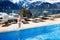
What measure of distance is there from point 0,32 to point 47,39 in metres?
2.69

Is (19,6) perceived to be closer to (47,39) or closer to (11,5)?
(11,5)

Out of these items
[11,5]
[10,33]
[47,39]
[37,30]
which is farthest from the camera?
[11,5]

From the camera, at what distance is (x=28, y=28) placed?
10492 mm

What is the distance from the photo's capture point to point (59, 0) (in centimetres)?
2934

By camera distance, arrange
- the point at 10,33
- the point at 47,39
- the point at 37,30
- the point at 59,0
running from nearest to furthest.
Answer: the point at 47,39 < the point at 10,33 < the point at 37,30 < the point at 59,0

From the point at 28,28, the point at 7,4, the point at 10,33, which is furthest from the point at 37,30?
the point at 7,4

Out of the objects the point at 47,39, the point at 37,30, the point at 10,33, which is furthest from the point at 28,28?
the point at 47,39

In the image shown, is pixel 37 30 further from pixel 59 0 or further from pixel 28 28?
pixel 59 0

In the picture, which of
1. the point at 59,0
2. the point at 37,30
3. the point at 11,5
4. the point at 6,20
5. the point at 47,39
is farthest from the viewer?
the point at 11,5

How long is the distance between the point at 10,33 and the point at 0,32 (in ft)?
1.86

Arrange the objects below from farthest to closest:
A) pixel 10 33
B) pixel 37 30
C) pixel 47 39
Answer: pixel 37 30 → pixel 10 33 → pixel 47 39

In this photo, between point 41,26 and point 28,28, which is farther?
point 41,26

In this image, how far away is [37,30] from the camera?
10.4 metres

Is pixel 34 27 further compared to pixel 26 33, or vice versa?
pixel 34 27
